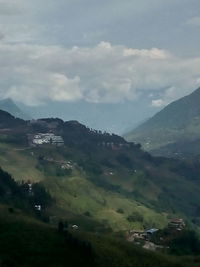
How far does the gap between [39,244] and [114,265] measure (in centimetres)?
2625

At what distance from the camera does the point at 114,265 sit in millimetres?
191000

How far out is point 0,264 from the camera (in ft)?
524

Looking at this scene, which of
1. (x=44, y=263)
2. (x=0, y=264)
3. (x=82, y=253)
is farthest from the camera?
(x=82, y=253)

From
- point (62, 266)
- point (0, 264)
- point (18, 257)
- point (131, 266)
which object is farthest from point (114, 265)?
point (0, 264)

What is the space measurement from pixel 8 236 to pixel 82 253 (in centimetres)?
2756

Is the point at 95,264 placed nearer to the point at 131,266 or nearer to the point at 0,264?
the point at 131,266

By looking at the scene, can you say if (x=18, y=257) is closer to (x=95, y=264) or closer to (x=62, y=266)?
(x=62, y=266)

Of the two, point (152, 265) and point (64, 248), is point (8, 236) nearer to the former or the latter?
point (64, 248)

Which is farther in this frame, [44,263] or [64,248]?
[64,248]

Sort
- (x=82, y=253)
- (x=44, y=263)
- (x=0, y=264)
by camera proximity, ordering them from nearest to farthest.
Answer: (x=0, y=264) → (x=44, y=263) → (x=82, y=253)

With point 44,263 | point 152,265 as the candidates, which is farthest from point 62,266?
point 152,265

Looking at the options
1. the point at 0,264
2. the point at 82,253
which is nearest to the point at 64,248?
the point at 82,253

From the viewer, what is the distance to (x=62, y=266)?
579ft

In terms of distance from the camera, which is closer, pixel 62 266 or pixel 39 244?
pixel 62 266
